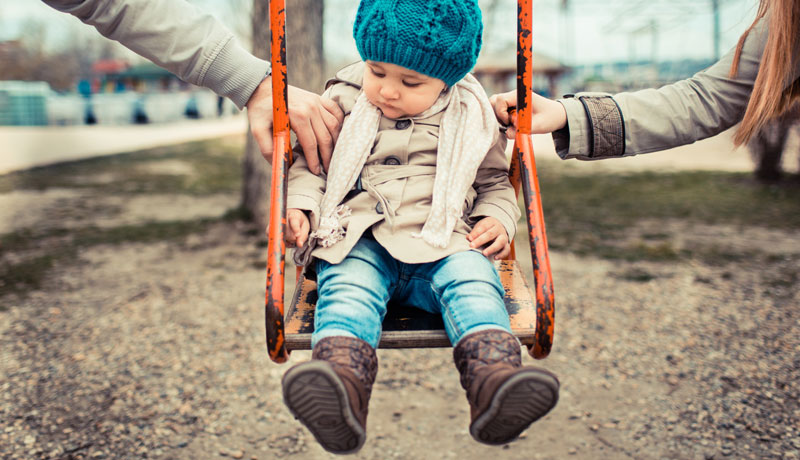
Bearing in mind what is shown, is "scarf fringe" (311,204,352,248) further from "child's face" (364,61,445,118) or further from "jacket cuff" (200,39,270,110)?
"jacket cuff" (200,39,270,110)

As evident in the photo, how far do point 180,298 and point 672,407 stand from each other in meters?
2.89

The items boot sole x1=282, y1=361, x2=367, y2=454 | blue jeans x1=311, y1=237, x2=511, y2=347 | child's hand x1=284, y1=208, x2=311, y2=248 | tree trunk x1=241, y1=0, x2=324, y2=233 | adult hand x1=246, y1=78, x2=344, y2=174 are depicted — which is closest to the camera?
boot sole x1=282, y1=361, x2=367, y2=454

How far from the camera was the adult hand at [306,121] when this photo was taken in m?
1.81

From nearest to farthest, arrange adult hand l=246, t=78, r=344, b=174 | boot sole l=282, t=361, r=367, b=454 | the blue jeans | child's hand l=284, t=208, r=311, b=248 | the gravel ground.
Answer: boot sole l=282, t=361, r=367, b=454 < the blue jeans < child's hand l=284, t=208, r=311, b=248 < adult hand l=246, t=78, r=344, b=174 < the gravel ground

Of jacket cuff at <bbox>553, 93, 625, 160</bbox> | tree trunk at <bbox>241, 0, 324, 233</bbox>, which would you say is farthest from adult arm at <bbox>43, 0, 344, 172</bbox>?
tree trunk at <bbox>241, 0, 324, 233</bbox>

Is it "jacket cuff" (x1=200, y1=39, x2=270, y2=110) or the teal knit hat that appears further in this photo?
"jacket cuff" (x1=200, y1=39, x2=270, y2=110)

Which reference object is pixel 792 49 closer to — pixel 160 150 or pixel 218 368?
pixel 218 368

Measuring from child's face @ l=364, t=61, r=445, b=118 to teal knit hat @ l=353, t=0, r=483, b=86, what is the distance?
47 mm

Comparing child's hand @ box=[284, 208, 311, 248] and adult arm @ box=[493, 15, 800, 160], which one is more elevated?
adult arm @ box=[493, 15, 800, 160]

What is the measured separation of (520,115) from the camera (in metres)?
1.73

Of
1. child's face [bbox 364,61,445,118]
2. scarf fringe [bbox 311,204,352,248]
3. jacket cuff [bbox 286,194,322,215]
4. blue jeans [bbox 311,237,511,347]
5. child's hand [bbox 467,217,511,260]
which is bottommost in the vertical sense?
blue jeans [bbox 311,237,511,347]

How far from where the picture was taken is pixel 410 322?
169 cm

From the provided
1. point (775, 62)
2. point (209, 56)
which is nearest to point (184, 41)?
point (209, 56)

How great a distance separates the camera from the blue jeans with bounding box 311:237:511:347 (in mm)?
1539
